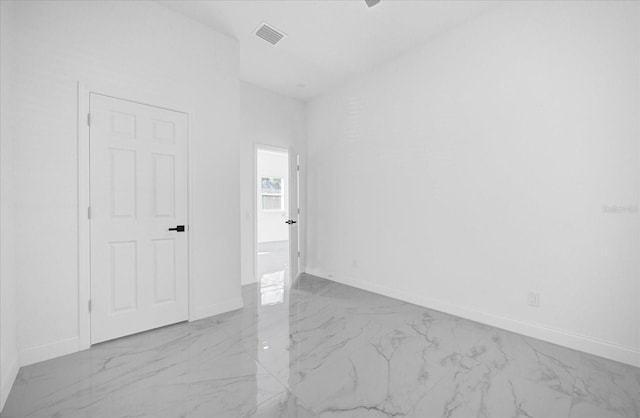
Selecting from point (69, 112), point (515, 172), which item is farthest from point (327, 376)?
point (69, 112)

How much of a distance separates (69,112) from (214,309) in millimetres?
2190

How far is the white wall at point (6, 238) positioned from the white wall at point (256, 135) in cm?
253

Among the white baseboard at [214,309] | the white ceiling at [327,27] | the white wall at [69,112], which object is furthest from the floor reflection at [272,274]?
the white ceiling at [327,27]

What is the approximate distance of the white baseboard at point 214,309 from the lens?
2.95 meters

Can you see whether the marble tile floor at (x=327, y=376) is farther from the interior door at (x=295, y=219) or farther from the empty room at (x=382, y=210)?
the interior door at (x=295, y=219)

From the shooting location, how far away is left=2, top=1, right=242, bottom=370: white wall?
6.91 ft

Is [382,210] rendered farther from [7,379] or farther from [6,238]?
[7,379]

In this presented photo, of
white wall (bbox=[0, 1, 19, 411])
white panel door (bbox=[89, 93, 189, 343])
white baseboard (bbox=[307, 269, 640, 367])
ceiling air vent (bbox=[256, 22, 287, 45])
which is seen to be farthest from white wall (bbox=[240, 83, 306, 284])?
white wall (bbox=[0, 1, 19, 411])

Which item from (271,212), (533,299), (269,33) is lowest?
(533,299)

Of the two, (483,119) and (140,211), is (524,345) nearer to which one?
(483,119)

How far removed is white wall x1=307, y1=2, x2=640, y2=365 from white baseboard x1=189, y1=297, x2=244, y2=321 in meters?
1.80

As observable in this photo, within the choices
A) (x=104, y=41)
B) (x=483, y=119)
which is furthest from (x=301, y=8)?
(x=483, y=119)

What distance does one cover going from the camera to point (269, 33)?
10.4 feet

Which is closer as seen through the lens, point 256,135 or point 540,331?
point 540,331
